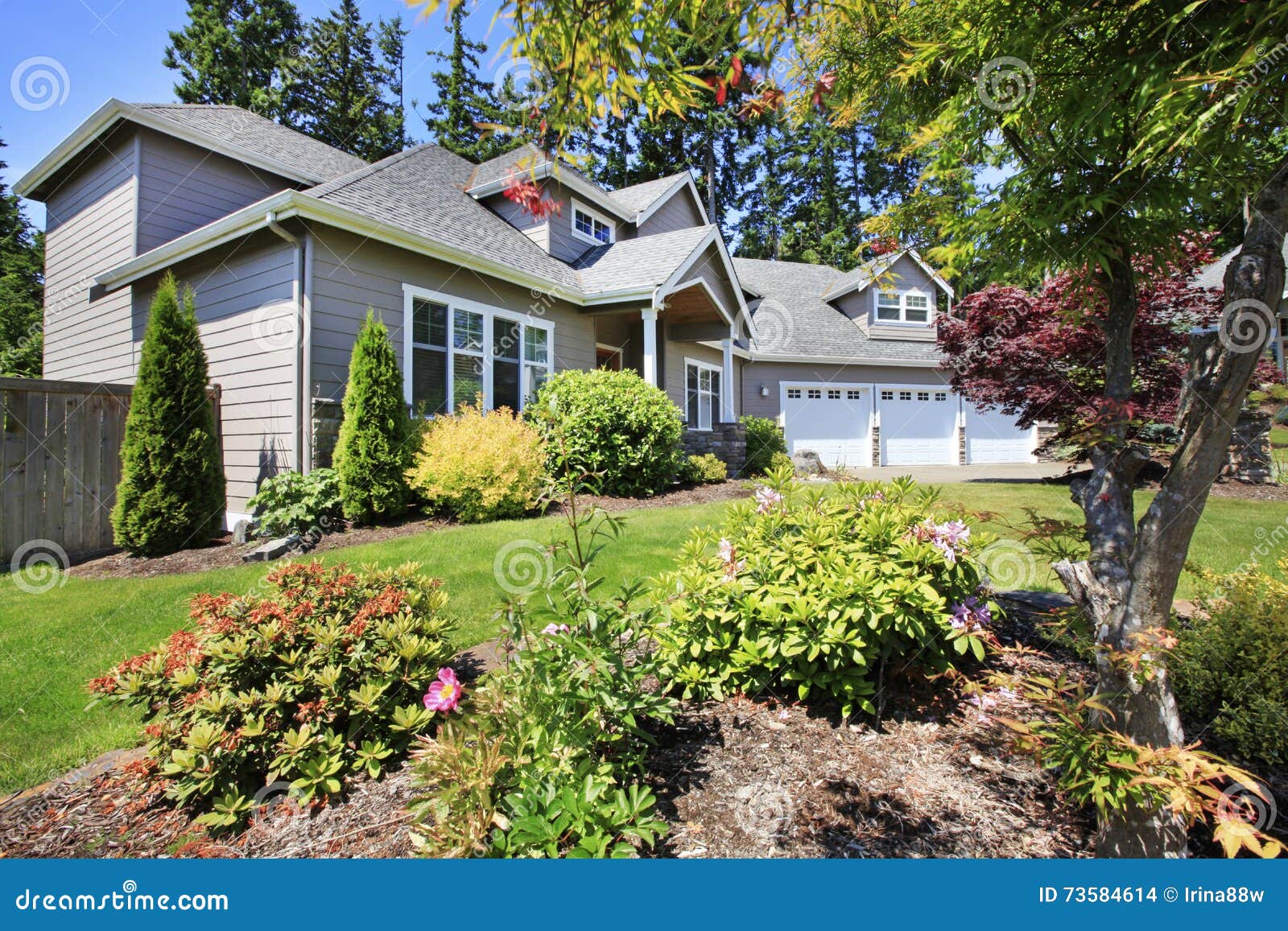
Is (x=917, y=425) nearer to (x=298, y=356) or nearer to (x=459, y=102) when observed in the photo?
(x=298, y=356)

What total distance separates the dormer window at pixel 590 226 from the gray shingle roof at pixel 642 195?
92cm

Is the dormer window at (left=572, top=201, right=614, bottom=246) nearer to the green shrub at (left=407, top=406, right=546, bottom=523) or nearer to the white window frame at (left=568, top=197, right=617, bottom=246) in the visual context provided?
the white window frame at (left=568, top=197, right=617, bottom=246)

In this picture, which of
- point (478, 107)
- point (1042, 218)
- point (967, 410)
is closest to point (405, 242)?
point (1042, 218)

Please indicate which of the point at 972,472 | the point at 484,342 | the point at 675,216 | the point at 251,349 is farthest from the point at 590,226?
the point at 972,472

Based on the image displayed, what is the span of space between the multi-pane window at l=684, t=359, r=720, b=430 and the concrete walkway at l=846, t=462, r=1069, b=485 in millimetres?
3906

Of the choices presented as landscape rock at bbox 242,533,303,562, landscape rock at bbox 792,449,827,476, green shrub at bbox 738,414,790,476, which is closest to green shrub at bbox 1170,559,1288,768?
landscape rock at bbox 242,533,303,562

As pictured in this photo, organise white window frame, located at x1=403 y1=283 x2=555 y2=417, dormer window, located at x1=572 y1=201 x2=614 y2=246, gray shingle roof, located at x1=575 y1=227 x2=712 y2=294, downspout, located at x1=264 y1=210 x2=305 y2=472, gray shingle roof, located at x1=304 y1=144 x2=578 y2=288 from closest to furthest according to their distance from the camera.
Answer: downspout, located at x1=264 y1=210 x2=305 y2=472 < gray shingle roof, located at x1=304 y1=144 x2=578 y2=288 < white window frame, located at x1=403 y1=283 x2=555 y2=417 < gray shingle roof, located at x1=575 y1=227 x2=712 y2=294 < dormer window, located at x1=572 y1=201 x2=614 y2=246

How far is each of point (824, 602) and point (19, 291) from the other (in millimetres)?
24957

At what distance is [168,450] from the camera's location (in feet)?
20.4

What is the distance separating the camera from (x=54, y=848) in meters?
1.82

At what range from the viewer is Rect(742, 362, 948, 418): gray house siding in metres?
17.3
